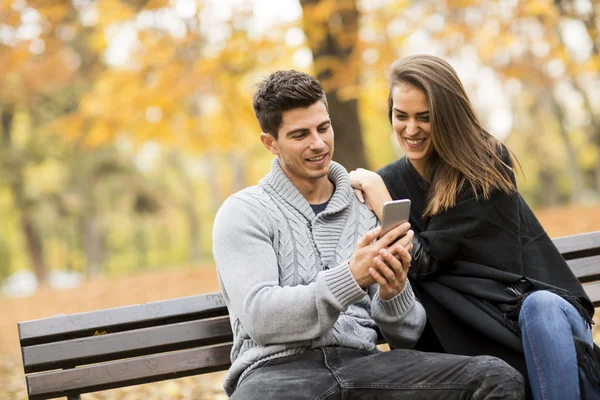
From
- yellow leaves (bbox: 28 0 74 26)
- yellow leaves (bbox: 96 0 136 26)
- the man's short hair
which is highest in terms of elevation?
yellow leaves (bbox: 28 0 74 26)

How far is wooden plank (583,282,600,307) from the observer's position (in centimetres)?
402

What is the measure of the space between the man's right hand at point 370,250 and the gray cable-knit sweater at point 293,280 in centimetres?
4

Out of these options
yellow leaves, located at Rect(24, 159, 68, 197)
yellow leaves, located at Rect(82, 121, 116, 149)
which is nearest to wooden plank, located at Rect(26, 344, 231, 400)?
yellow leaves, located at Rect(82, 121, 116, 149)

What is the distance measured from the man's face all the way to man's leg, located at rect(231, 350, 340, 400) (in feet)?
2.86

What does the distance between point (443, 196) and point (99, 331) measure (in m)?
1.82

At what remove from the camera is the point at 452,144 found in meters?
3.57

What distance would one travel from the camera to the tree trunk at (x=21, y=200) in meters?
20.4

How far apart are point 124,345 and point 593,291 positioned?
8.32ft

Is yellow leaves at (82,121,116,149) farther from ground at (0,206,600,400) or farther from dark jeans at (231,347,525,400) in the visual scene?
dark jeans at (231,347,525,400)

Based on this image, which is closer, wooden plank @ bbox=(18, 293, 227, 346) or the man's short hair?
the man's short hair

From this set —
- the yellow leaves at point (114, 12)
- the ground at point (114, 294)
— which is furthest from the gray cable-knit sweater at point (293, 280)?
the yellow leaves at point (114, 12)

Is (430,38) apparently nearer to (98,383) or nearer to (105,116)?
(105,116)

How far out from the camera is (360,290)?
9.80 ft

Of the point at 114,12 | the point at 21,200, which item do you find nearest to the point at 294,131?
the point at 114,12
